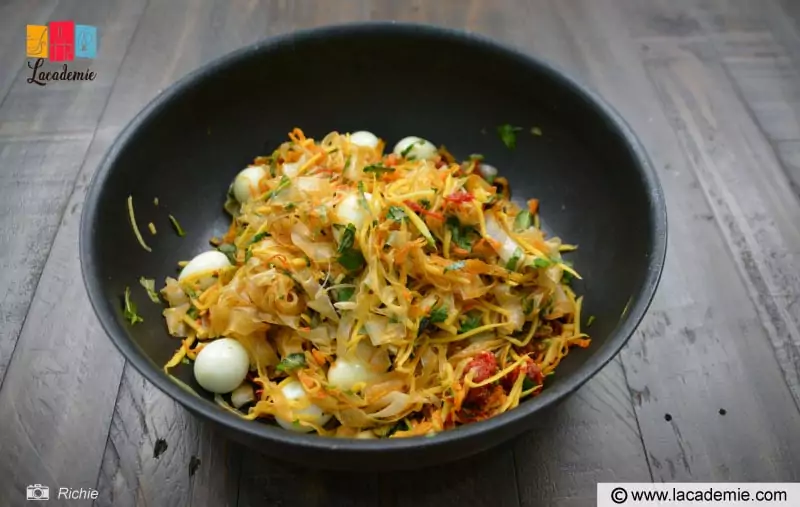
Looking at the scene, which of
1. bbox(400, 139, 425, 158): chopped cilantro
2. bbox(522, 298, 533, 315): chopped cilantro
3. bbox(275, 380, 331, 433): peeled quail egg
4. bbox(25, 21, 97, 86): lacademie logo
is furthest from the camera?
bbox(25, 21, 97, 86): lacademie logo

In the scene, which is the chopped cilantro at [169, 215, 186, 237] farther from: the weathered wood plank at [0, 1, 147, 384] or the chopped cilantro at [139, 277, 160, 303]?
the weathered wood plank at [0, 1, 147, 384]

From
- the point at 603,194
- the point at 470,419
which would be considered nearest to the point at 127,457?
the point at 470,419

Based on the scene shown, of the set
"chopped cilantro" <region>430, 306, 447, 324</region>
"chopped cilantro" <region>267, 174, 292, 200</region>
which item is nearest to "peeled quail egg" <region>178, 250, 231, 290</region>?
"chopped cilantro" <region>267, 174, 292, 200</region>

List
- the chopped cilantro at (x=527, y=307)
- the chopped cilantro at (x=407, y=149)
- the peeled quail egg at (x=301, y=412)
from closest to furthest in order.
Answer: the peeled quail egg at (x=301, y=412), the chopped cilantro at (x=527, y=307), the chopped cilantro at (x=407, y=149)

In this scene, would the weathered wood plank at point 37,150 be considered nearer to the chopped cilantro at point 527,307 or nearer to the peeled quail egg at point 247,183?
the peeled quail egg at point 247,183

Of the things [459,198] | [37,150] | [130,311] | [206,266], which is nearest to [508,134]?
[459,198]

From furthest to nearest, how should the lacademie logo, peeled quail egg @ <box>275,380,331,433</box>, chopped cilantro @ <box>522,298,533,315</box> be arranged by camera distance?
the lacademie logo < chopped cilantro @ <box>522,298,533,315</box> < peeled quail egg @ <box>275,380,331,433</box>

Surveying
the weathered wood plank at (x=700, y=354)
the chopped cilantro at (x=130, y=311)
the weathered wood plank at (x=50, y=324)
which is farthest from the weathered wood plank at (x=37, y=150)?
the weathered wood plank at (x=700, y=354)
